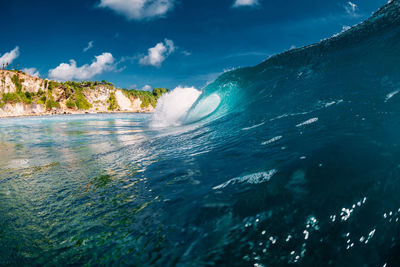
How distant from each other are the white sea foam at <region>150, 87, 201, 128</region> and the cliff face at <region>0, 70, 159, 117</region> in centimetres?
9979

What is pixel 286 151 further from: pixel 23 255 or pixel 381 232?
pixel 23 255

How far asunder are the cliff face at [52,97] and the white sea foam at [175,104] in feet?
327

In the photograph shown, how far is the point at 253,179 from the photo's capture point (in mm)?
2598

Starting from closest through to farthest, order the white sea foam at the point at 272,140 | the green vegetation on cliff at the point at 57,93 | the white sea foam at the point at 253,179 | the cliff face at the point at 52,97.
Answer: the white sea foam at the point at 253,179, the white sea foam at the point at 272,140, the cliff face at the point at 52,97, the green vegetation on cliff at the point at 57,93

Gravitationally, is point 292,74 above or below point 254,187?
above

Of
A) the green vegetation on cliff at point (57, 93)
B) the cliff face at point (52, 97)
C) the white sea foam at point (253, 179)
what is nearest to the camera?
the white sea foam at point (253, 179)

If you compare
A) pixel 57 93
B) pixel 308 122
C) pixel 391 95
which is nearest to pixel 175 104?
pixel 308 122

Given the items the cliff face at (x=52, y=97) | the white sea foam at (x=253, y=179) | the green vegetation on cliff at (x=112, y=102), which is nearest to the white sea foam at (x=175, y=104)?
the white sea foam at (x=253, y=179)

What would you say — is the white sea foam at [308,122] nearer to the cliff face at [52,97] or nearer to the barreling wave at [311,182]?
the barreling wave at [311,182]

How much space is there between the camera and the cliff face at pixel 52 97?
297ft

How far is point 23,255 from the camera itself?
1713mm

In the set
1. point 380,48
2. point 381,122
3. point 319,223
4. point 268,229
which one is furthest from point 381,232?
point 380,48

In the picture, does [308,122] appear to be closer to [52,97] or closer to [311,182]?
[311,182]

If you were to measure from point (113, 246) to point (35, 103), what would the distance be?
11659cm
